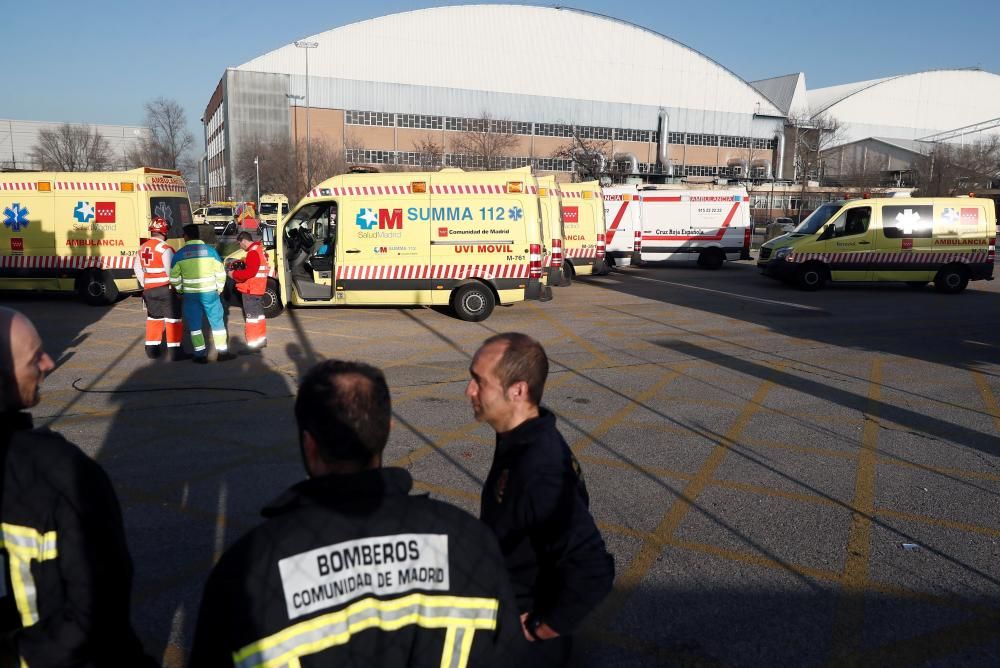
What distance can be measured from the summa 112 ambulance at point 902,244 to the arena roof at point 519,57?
47.5 meters

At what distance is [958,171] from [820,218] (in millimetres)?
44996

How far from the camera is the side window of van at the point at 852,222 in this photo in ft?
59.0

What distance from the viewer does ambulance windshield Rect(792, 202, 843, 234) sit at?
18.5 metres

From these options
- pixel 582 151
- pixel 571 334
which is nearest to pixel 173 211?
pixel 571 334

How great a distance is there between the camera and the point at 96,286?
14.1 meters

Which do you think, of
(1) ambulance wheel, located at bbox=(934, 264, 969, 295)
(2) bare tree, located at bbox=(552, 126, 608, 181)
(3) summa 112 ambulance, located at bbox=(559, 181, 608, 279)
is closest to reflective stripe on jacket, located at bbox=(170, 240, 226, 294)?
(3) summa 112 ambulance, located at bbox=(559, 181, 608, 279)

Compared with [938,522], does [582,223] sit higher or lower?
higher

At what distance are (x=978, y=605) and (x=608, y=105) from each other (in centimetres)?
6629

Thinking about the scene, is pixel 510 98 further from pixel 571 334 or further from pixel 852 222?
pixel 571 334

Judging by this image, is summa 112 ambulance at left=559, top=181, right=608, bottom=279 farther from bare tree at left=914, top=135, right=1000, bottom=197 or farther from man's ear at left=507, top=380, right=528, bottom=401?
bare tree at left=914, top=135, right=1000, bottom=197

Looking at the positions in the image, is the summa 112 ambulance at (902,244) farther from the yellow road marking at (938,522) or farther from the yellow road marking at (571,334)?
the yellow road marking at (938,522)

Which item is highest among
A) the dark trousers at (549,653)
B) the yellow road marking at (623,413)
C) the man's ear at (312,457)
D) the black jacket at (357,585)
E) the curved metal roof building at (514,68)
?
the curved metal roof building at (514,68)

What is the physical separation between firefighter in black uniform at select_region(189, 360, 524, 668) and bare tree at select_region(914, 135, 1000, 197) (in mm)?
50203

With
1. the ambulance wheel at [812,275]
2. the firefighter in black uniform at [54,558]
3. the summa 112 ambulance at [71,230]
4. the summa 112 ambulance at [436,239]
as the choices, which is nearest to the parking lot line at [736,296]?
the ambulance wheel at [812,275]
